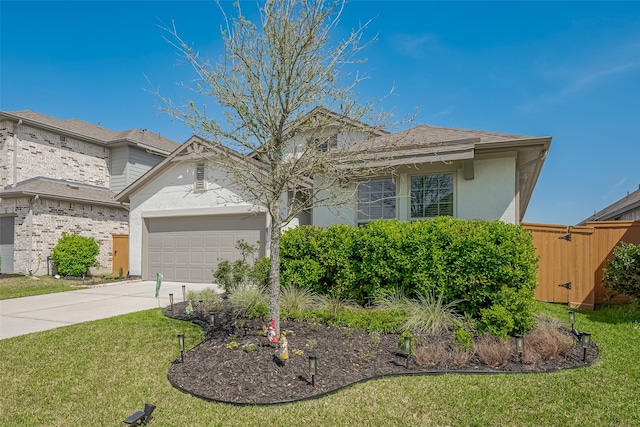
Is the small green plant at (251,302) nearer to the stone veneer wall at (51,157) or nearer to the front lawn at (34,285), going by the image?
the front lawn at (34,285)

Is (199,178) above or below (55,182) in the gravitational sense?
below

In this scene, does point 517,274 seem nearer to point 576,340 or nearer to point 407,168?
point 576,340

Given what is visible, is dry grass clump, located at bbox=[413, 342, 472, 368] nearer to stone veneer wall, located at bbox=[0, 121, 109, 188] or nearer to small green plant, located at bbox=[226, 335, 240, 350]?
small green plant, located at bbox=[226, 335, 240, 350]

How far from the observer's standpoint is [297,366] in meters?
4.61

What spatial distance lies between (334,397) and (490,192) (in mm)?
7066

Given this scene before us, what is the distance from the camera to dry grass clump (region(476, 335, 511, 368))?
4.76 meters

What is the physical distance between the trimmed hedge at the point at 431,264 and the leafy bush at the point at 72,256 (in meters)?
11.0

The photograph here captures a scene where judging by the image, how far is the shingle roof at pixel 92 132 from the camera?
16844 millimetres

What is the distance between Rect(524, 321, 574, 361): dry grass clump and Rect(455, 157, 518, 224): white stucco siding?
160 inches

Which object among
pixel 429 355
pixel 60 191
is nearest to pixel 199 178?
pixel 60 191

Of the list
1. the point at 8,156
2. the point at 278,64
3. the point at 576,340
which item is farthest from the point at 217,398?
the point at 8,156

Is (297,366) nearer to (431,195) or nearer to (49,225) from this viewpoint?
(431,195)

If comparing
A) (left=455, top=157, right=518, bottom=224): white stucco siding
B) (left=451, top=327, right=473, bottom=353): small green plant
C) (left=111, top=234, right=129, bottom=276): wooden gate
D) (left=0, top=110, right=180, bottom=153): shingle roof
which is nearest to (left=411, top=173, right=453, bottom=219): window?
(left=455, top=157, right=518, bottom=224): white stucco siding

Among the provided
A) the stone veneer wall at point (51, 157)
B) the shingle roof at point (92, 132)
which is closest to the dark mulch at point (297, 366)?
the stone veneer wall at point (51, 157)
